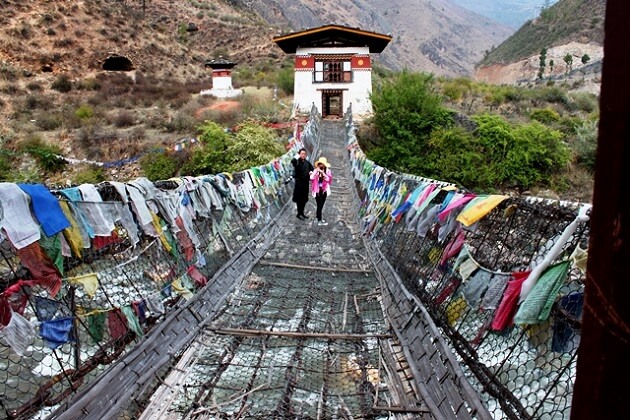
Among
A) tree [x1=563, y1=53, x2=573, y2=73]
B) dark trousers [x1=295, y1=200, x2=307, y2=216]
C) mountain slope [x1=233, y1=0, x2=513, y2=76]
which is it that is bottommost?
dark trousers [x1=295, y1=200, x2=307, y2=216]

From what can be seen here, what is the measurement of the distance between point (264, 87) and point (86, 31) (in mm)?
16111

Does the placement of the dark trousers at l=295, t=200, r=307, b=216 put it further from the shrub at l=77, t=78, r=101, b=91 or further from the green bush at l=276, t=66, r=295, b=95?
the shrub at l=77, t=78, r=101, b=91

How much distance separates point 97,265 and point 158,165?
16889mm

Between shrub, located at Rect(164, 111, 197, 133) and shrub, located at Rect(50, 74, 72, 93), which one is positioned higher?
shrub, located at Rect(50, 74, 72, 93)

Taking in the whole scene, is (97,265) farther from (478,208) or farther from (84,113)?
(84,113)

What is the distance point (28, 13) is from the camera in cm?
3819

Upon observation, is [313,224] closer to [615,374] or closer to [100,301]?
[100,301]

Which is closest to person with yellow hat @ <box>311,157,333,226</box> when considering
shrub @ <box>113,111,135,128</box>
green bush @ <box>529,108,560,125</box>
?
shrub @ <box>113,111,135,128</box>

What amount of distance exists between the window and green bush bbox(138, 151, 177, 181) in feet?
35.1

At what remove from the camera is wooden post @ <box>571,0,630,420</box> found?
32.4 inches

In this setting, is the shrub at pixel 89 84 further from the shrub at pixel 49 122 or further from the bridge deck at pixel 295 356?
the bridge deck at pixel 295 356

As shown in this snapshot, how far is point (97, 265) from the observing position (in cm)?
570

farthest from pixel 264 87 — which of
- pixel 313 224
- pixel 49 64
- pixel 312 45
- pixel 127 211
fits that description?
pixel 127 211

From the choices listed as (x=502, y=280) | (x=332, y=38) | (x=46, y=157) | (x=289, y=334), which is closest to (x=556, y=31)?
(x=332, y=38)
